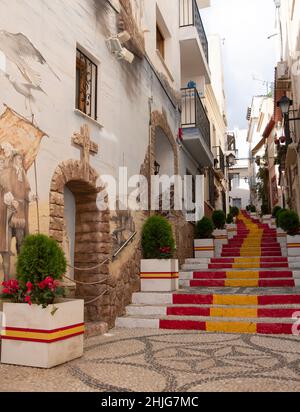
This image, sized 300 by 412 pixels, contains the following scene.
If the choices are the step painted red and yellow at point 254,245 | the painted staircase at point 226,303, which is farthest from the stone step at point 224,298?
the step painted red and yellow at point 254,245

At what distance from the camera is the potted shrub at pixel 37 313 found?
13.9 ft

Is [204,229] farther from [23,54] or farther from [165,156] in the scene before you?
[23,54]

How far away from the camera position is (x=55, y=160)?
213 inches

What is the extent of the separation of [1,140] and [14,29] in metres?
1.42

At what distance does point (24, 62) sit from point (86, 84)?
6.32 ft

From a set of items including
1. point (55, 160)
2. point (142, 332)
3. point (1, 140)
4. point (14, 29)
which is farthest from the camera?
point (142, 332)

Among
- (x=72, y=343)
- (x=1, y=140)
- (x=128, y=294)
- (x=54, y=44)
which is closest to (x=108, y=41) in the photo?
(x=54, y=44)

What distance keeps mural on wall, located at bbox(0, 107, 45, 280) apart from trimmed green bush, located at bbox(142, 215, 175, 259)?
3.77 m

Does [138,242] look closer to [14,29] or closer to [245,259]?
[245,259]

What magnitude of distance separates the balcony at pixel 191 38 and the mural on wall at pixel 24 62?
8689 millimetres

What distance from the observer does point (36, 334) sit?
4234 mm

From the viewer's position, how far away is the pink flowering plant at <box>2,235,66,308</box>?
4277 millimetres

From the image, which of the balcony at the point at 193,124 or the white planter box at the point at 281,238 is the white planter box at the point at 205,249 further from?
the balcony at the point at 193,124

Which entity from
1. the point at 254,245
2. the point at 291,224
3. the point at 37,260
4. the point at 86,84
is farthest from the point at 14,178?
the point at 254,245
